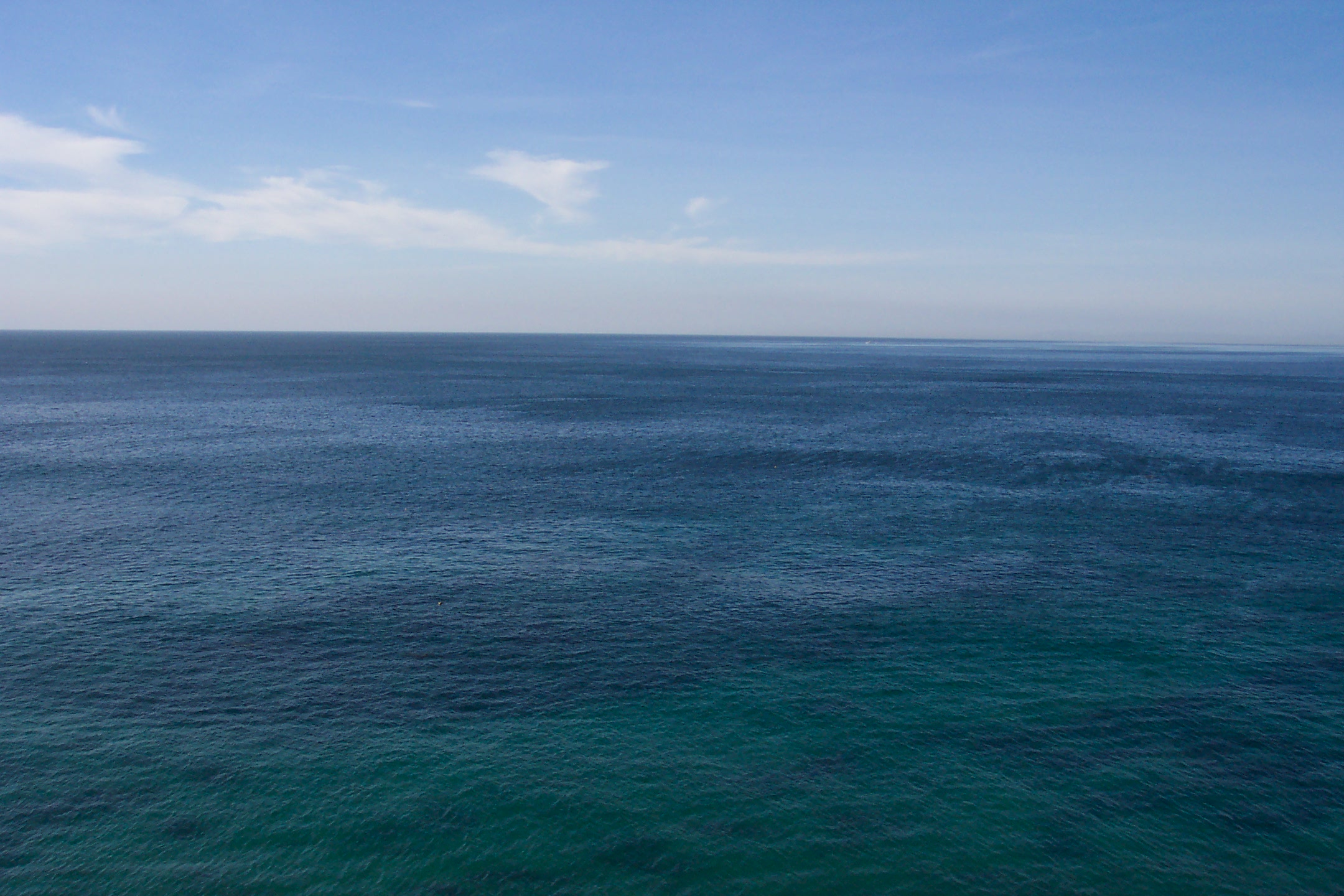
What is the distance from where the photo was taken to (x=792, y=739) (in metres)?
64.6

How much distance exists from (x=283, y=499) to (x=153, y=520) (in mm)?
17726

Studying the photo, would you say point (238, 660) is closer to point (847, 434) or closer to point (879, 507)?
point (879, 507)

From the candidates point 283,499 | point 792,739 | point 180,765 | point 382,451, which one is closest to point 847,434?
point 382,451

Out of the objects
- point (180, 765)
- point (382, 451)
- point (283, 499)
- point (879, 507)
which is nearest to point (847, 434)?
point (879, 507)

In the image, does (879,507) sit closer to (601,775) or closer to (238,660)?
(601,775)

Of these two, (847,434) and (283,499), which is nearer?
(283,499)

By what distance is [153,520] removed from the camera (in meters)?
116

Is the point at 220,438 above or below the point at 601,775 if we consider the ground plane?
above

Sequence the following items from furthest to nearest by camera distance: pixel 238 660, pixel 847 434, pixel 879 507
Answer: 1. pixel 847 434
2. pixel 879 507
3. pixel 238 660

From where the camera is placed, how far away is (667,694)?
7106 cm

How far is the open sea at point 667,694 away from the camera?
52531 mm

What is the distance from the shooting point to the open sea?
172ft

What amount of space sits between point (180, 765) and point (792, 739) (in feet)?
144

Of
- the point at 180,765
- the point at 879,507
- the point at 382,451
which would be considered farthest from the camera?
the point at 382,451
